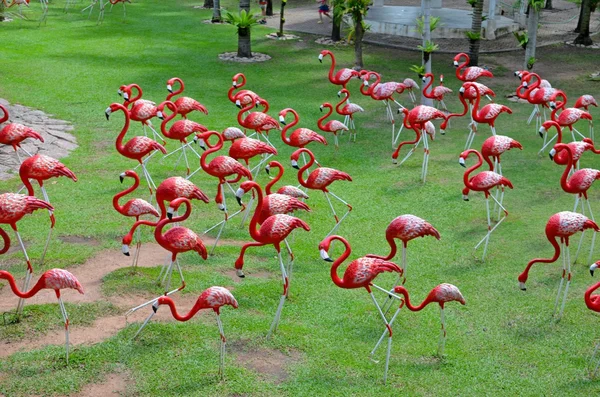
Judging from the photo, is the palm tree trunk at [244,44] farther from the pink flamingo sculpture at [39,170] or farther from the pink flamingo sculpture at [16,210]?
the pink flamingo sculpture at [16,210]

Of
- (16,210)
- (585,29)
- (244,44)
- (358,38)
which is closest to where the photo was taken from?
(16,210)

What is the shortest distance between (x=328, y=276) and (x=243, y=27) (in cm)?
1248

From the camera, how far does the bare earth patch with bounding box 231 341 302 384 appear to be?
Answer: 757 cm

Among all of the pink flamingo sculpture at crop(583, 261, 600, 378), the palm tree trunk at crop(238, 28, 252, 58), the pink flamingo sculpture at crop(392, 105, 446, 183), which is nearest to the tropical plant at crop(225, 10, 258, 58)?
the palm tree trunk at crop(238, 28, 252, 58)

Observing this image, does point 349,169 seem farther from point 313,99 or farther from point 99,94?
point 99,94

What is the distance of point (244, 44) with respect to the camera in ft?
69.6

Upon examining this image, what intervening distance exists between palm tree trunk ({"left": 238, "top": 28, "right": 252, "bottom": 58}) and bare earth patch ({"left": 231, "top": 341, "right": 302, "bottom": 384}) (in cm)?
1429

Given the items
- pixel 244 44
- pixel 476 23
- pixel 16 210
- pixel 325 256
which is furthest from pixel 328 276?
pixel 476 23

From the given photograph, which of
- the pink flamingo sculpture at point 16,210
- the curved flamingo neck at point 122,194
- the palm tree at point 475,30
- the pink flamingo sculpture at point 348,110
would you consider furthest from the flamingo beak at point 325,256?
the palm tree at point 475,30

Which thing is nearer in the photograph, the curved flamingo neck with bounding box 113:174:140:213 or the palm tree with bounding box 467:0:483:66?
the curved flamingo neck with bounding box 113:174:140:213

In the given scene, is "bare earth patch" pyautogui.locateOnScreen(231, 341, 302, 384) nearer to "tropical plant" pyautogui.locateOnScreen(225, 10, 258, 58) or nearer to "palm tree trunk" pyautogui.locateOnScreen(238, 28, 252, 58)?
"tropical plant" pyautogui.locateOnScreen(225, 10, 258, 58)

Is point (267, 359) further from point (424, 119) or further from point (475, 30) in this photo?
point (475, 30)

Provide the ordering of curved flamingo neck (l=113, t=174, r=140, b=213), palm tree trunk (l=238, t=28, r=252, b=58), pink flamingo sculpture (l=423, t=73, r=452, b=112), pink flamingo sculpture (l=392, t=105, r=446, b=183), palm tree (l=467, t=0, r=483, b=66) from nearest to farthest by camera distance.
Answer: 1. curved flamingo neck (l=113, t=174, r=140, b=213)
2. pink flamingo sculpture (l=392, t=105, r=446, b=183)
3. pink flamingo sculpture (l=423, t=73, r=452, b=112)
4. palm tree (l=467, t=0, r=483, b=66)
5. palm tree trunk (l=238, t=28, r=252, b=58)

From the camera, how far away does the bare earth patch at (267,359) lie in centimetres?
757
